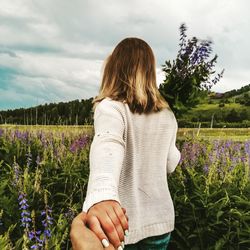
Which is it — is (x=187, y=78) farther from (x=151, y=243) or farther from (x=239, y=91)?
(x=239, y=91)

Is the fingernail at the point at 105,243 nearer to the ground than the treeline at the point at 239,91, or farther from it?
nearer to the ground

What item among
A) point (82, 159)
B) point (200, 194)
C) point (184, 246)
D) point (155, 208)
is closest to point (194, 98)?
point (200, 194)

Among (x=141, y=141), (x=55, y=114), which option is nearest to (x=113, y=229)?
(x=141, y=141)

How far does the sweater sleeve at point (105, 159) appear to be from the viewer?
114 cm

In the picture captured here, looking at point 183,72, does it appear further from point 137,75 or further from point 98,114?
point 98,114

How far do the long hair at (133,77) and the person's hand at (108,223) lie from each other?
1456mm

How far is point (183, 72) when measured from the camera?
5113mm

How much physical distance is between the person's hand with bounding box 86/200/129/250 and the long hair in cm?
146

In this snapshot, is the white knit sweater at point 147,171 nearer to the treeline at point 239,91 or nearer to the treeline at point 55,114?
the treeline at point 55,114

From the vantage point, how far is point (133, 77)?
2.62 meters

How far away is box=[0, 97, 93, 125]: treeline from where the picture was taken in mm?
11781

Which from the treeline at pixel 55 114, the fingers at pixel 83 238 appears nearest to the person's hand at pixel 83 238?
the fingers at pixel 83 238

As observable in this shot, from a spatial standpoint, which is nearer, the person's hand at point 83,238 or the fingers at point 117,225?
the person's hand at point 83,238

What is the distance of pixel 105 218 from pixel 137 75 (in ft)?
6.00
